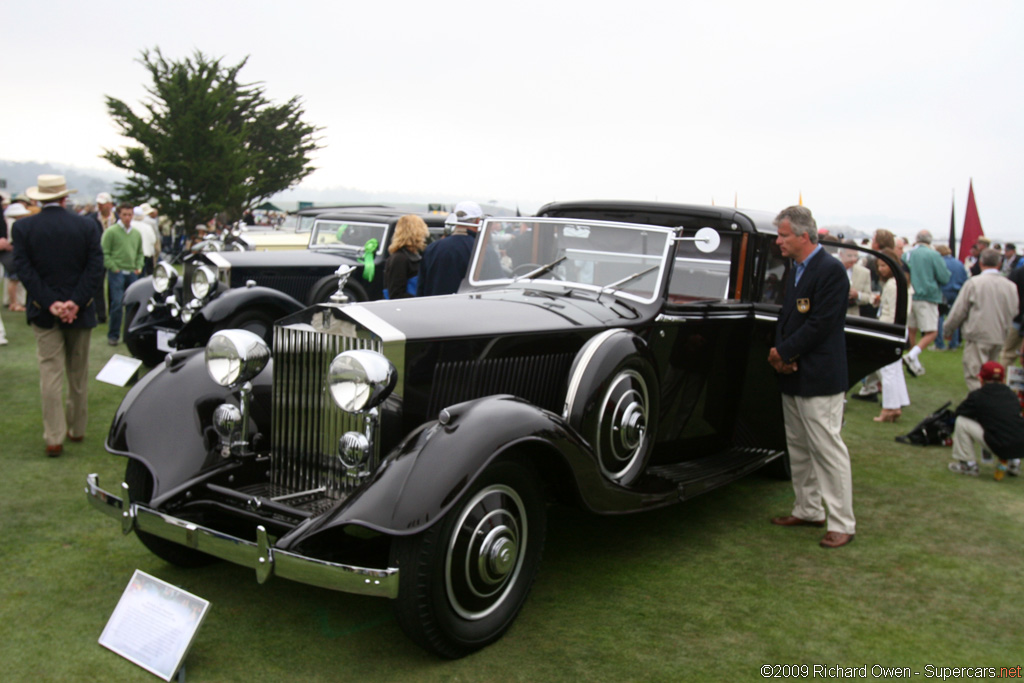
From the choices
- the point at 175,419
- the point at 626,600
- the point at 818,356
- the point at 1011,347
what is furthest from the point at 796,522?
the point at 1011,347

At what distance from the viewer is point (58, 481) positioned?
5.18 meters

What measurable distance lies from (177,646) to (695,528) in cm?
304

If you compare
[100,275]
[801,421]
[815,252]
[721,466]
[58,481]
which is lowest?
[58,481]

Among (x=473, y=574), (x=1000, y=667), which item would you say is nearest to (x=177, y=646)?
(x=473, y=574)

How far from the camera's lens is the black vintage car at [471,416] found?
309 centimetres

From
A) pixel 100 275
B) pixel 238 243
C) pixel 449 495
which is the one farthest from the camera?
pixel 238 243

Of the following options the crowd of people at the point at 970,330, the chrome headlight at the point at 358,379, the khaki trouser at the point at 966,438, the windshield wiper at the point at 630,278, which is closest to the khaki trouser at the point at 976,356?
the crowd of people at the point at 970,330

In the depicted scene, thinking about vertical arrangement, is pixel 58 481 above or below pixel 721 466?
below

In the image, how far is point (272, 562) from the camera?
297 cm

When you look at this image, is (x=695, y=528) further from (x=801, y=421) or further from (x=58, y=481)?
(x=58, y=481)

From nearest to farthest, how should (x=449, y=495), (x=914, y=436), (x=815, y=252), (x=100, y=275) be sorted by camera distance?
(x=449, y=495) < (x=815, y=252) < (x=100, y=275) < (x=914, y=436)

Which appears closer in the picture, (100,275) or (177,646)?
(177,646)

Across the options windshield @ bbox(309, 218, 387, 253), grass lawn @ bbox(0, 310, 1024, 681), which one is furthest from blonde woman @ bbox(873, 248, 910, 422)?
windshield @ bbox(309, 218, 387, 253)

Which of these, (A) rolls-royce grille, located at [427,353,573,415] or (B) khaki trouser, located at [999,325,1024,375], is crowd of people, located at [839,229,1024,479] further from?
(A) rolls-royce grille, located at [427,353,573,415]
